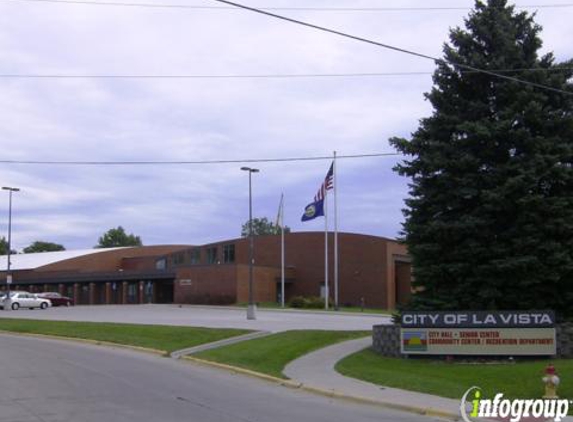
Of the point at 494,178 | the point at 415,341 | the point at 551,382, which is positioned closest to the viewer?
the point at 551,382

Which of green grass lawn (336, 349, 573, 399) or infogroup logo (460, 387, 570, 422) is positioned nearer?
infogroup logo (460, 387, 570, 422)

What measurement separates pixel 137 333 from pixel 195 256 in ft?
157

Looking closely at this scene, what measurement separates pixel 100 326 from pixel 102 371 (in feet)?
58.5

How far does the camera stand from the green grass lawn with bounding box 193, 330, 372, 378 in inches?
841

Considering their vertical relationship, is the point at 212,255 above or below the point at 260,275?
above

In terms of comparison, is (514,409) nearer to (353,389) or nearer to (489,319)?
(353,389)

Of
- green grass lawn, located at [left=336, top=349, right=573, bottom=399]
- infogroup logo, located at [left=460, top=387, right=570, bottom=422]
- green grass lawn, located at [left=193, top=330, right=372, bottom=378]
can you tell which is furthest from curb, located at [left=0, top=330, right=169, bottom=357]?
infogroup logo, located at [left=460, top=387, right=570, bottom=422]

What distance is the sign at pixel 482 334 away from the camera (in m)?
21.1

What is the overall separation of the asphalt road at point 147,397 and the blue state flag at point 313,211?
1434 inches

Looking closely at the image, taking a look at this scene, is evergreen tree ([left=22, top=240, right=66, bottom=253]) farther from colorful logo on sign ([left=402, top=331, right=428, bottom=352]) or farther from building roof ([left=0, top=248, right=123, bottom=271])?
colorful logo on sign ([left=402, top=331, right=428, bottom=352])

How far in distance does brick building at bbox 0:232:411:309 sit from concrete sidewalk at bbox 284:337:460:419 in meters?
40.2

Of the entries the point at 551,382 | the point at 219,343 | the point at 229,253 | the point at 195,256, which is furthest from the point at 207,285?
the point at 551,382

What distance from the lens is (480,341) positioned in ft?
70.0

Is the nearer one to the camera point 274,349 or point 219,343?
point 274,349
